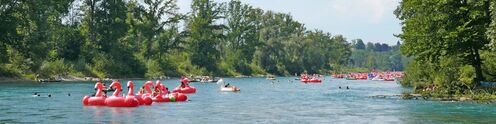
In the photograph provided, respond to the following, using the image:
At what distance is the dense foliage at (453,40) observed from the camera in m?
46.7

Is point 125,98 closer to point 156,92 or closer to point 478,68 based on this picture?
point 156,92

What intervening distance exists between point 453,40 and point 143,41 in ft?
261

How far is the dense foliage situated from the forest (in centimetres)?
4949

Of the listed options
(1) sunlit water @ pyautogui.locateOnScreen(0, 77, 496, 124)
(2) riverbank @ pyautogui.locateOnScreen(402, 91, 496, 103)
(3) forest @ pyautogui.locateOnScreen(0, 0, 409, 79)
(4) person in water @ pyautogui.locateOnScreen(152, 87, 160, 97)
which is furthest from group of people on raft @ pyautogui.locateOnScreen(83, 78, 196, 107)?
(3) forest @ pyautogui.locateOnScreen(0, 0, 409, 79)

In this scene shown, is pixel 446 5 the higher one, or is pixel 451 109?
pixel 446 5

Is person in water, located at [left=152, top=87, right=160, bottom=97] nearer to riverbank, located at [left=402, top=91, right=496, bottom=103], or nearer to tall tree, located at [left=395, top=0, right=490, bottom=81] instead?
riverbank, located at [left=402, top=91, right=496, bottom=103]

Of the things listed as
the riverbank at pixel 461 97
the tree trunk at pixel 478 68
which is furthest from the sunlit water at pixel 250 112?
the tree trunk at pixel 478 68

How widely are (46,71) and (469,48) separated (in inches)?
2171

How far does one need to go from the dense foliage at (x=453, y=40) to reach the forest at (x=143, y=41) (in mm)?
49493

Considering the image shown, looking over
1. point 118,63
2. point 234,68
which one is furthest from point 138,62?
point 234,68

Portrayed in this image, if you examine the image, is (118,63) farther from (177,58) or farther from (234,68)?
(234,68)

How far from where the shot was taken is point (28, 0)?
82938 millimetres

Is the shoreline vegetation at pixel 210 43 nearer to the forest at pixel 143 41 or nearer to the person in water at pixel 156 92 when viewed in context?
the forest at pixel 143 41

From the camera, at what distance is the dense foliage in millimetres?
46688
